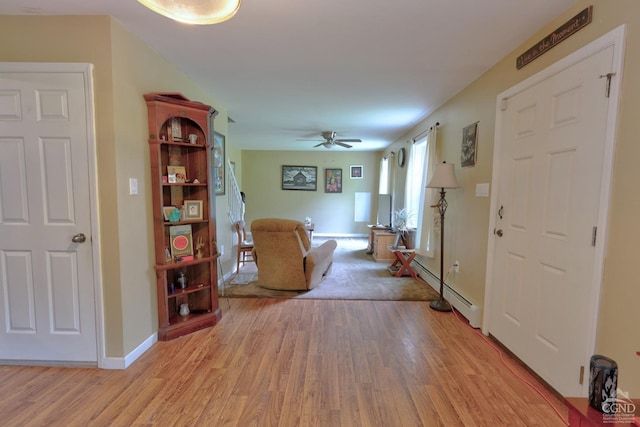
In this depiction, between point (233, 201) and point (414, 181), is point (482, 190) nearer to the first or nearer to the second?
point (414, 181)

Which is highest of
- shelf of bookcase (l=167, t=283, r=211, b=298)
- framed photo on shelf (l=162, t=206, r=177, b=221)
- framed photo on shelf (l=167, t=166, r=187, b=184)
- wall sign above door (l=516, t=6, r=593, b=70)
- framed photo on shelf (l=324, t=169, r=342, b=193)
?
wall sign above door (l=516, t=6, r=593, b=70)

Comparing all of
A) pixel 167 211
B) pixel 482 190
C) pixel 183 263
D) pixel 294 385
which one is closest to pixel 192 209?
pixel 167 211

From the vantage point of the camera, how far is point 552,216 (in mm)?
1865

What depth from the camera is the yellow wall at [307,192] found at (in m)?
7.82

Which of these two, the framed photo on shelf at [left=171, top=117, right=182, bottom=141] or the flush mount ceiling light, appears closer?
the flush mount ceiling light

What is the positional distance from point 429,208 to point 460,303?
1.32 meters

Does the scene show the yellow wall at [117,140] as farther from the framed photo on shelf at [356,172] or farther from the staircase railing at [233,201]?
the framed photo on shelf at [356,172]

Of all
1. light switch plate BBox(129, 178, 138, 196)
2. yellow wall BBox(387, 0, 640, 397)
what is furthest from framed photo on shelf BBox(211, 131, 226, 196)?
yellow wall BBox(387, 0, 640, 397)

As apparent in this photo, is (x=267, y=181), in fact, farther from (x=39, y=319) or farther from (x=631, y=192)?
(x=631, y=192)

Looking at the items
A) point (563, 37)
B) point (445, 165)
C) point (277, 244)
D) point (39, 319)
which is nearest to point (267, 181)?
point (277, 244)

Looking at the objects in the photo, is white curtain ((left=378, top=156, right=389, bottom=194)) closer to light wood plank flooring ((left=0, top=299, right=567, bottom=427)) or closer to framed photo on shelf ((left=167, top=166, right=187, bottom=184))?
light wood plank flooring ((left=0, top=299, right=567, bottom=427))

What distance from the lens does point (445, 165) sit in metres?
3.03

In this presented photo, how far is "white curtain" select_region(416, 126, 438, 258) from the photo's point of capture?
3.77 meters

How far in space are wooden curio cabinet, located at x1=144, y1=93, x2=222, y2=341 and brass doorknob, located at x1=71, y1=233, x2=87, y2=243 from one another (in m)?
0.46
